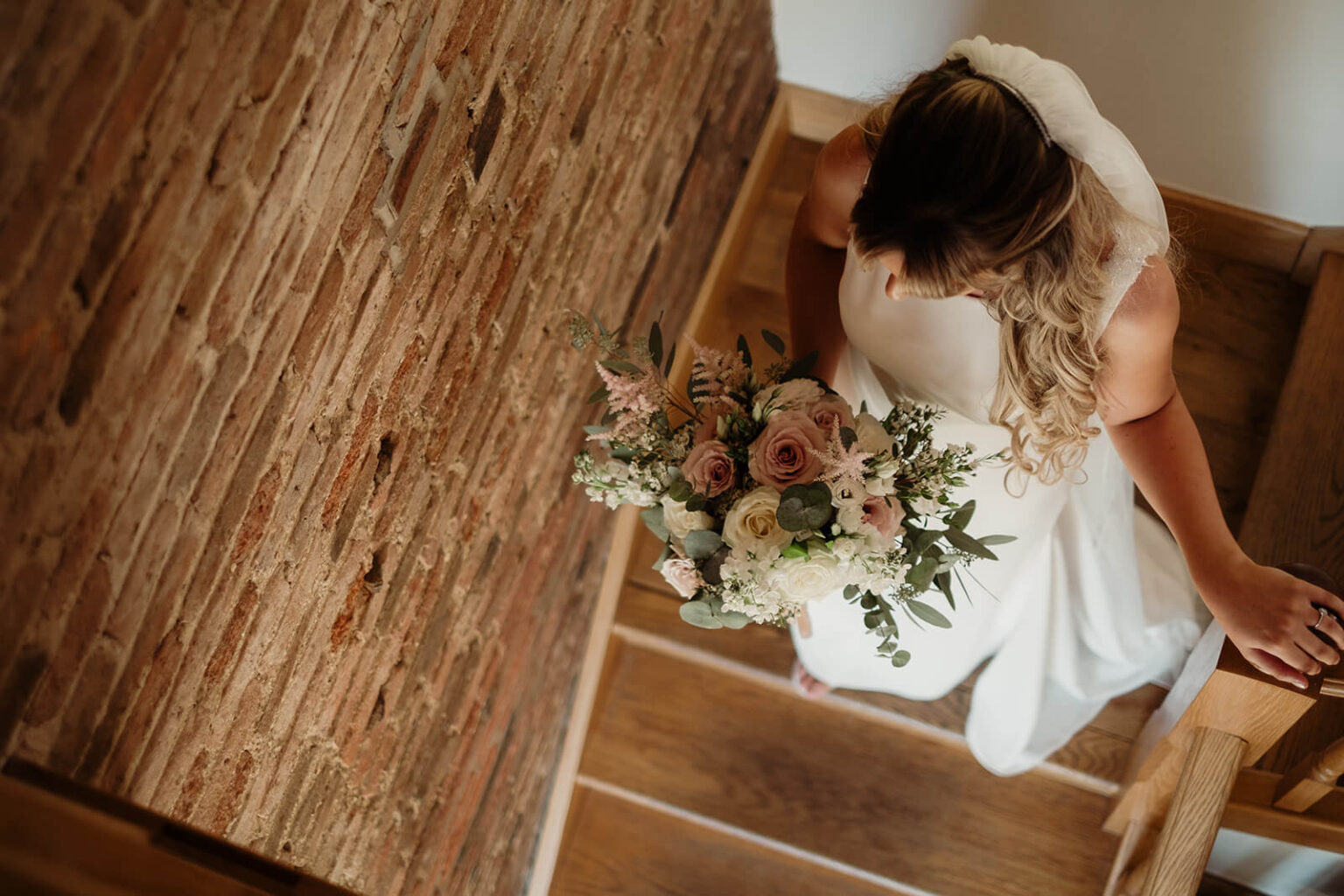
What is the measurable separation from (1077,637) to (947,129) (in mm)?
1210

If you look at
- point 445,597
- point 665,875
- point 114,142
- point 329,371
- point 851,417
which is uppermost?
point 114,142

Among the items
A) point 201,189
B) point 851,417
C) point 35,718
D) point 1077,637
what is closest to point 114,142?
point 201,189

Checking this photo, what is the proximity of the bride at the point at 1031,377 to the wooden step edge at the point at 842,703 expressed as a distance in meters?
0.06

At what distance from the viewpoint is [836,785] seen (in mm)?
2152

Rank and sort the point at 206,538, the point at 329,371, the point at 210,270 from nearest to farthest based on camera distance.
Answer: the point at 210,270 → the point at 206,538 → the point at 329,371

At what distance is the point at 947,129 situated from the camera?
1.17 metres

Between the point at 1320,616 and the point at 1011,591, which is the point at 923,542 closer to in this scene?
the point at 1320,616

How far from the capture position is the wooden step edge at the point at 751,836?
6.82ft

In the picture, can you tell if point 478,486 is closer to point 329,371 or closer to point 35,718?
point 329,371

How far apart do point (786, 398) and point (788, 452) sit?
3.8 inches

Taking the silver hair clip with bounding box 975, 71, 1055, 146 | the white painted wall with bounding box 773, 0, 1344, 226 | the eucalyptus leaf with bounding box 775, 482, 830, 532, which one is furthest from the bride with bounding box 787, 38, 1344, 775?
the white painted wall with bounding box 773, 0, 1344, 226

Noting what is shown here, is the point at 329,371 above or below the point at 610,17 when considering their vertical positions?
below

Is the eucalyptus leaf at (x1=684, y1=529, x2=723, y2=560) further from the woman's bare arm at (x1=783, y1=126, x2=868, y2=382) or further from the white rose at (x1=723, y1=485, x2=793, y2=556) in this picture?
the woman's bare arm at (x1=783, y1=126, x2=868, y2=382)

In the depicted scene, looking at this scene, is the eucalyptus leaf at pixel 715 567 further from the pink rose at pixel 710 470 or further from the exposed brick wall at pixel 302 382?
the exposed brick wall at pixel 302 382
